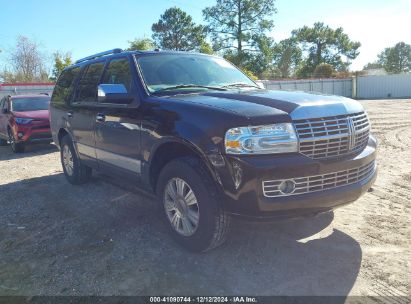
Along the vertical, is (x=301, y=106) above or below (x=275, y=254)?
above

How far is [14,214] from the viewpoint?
4.99m

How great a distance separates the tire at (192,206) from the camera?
3162mm

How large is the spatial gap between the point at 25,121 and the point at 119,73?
660cm

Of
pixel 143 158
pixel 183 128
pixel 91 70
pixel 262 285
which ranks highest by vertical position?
pixel 91 70

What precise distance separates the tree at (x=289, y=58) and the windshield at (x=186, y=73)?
65788 mm

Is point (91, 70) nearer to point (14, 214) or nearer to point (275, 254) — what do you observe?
point (14, 214)

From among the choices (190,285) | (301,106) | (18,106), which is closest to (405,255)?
(301,106)

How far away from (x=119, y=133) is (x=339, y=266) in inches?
105

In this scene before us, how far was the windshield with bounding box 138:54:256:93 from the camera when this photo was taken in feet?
13.5

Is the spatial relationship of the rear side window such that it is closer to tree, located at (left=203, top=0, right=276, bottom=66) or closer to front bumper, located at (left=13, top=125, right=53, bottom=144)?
front bumper, located at (left=13, top=125, right=53, bottom=144)

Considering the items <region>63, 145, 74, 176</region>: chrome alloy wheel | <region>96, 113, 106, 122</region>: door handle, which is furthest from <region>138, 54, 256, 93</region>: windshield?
<region>63, 145, 74, 176</region>: chrome alloy wheel

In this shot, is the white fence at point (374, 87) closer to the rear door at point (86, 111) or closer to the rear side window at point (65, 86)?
the rear side window at point (65, 86)

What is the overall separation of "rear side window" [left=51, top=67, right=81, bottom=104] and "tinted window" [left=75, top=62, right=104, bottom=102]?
13.2 inches

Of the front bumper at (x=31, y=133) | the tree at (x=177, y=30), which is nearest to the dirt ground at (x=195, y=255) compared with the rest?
the front bumper at (x=31, y=133)
